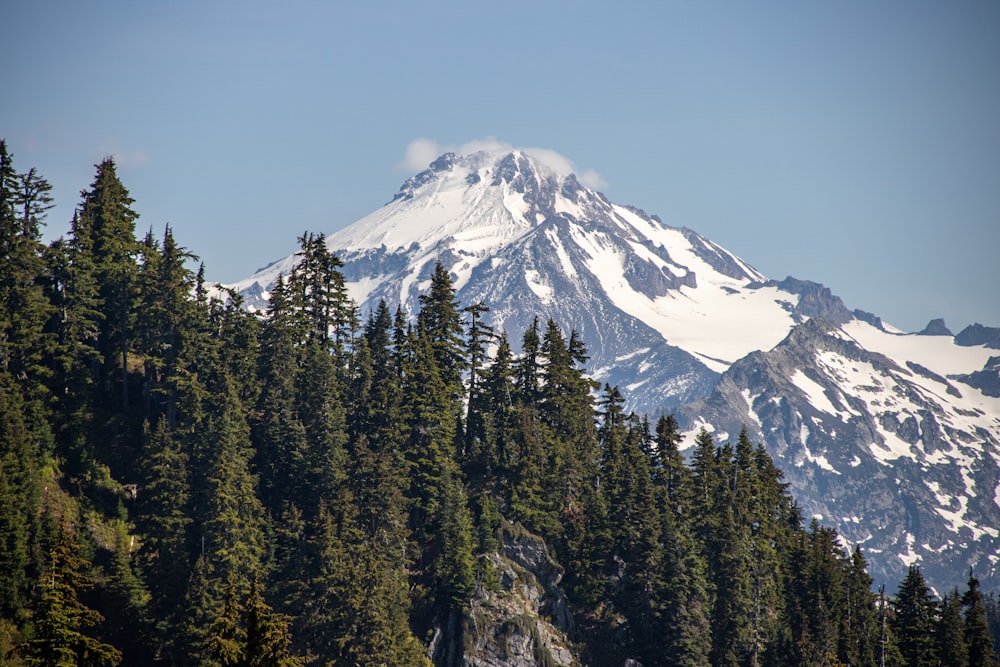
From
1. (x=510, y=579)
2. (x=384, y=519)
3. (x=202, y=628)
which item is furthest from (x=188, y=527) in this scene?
(x=510, y=579)

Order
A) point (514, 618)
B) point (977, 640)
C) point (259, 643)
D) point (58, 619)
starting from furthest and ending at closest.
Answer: point (977, 640)
point (514, 618)
point (58, 619)
point (259, 643)

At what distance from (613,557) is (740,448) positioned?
59.6ft

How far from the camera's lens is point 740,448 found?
3858 inches

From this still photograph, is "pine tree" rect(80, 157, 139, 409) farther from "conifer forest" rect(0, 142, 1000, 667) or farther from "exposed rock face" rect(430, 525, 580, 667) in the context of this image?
"exposed rock face" rect(430, 525, 580, 667)

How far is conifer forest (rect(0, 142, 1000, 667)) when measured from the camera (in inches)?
2758

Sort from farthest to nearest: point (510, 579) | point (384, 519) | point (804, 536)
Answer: point (804, 536)
point (510, 579)
point (384, 519)

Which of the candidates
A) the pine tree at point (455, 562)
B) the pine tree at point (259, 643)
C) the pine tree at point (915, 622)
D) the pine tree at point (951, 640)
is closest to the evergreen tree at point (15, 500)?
the pine tree at point (259, 643)

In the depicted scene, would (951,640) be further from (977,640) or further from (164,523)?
(164,523)

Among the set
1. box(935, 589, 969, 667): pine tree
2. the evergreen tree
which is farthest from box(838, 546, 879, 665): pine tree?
the evergreen tree

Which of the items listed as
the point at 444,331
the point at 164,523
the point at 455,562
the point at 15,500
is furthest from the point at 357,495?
the point at 15,500

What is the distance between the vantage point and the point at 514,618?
81.2 m

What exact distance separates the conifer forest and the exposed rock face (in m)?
0.19

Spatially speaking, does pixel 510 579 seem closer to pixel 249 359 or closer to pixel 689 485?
pixel 689 485

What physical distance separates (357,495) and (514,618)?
15379mm
